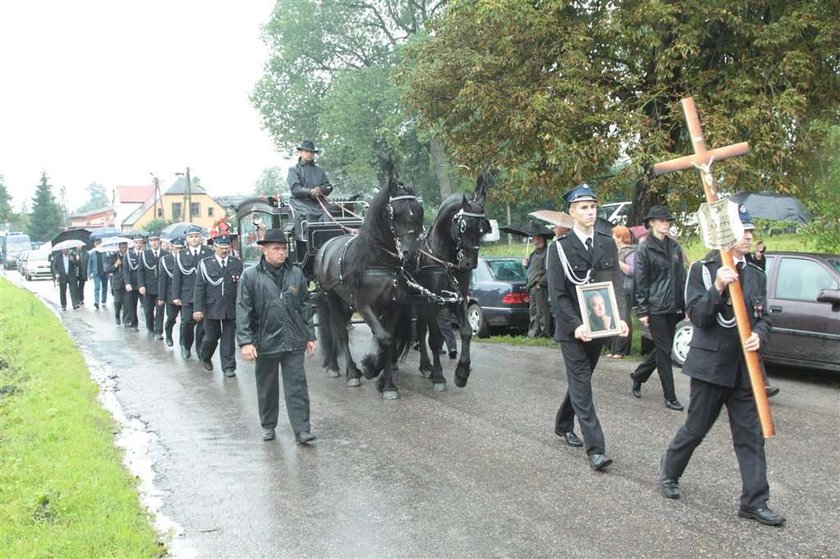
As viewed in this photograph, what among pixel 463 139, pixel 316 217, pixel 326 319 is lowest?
pixel 326 319

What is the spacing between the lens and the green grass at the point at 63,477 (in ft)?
15.1

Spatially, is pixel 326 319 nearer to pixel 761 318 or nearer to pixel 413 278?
pixel 413 278

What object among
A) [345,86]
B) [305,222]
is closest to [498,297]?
[305,222]

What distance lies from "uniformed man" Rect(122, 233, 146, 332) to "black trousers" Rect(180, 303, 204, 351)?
4431mm

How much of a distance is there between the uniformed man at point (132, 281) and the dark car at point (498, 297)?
7.12m

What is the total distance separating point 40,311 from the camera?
63.4 ft

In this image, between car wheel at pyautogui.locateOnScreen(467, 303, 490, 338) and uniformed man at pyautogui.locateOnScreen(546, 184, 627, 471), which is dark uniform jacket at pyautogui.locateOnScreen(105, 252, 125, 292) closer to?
car wheel at pyautogui.locateOnScreen(467, 303, 490, 338)

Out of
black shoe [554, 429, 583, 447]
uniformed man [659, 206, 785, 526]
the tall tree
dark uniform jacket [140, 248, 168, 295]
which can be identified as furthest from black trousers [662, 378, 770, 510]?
the tall tree

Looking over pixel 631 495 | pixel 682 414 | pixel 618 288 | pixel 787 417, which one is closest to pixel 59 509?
pixel 631 495

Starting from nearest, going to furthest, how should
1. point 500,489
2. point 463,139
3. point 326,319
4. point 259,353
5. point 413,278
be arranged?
point 500,489 < point 259,353 < point 413,278 < point 326,319 < point 463,139

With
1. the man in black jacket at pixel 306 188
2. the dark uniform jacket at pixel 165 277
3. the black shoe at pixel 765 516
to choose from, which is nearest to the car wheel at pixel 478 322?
the man in black jacket at pixel 306 188

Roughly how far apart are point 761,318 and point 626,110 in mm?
8111

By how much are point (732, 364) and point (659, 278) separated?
307cm

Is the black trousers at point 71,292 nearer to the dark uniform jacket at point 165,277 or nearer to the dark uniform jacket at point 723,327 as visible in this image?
the dark uniform jacket at point 165,277
